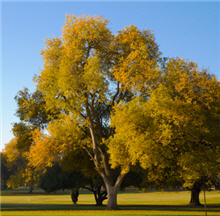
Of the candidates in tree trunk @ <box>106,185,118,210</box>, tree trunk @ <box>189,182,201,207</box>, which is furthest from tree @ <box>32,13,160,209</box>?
tree trunk @ <box>189,182,201,207</box>

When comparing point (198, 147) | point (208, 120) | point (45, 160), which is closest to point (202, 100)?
point (208, 120)

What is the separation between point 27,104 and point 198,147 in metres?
18.5

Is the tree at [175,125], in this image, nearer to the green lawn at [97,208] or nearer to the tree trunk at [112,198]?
the green lawn at [97,208]

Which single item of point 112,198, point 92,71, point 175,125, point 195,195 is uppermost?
point 92,71

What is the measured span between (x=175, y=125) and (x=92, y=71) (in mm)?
8420

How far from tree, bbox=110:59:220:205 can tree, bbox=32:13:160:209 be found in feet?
9.21

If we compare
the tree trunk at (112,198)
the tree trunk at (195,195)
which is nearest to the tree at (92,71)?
the tree trunk at (112,198)

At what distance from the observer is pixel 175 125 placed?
29.1 m

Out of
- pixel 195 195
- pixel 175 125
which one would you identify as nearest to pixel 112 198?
pixel 175 125

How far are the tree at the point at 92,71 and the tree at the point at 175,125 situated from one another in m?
2.81

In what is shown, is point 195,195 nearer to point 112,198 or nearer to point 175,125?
point 112,198

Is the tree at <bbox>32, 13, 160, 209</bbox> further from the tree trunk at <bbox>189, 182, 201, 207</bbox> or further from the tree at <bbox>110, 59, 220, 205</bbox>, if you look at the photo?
the tree trunk at <bbox>189, 182, 201, 207</bbox>

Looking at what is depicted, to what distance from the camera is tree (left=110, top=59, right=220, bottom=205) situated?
27.7 m

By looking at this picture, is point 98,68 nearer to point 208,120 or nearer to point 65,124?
point 65,124
